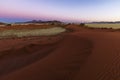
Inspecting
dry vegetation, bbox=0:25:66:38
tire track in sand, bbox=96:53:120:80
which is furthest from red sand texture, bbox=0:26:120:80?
dry vegetation, bbox=0:25:66:38

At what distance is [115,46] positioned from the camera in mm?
8523

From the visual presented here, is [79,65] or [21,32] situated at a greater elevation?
[79,65]

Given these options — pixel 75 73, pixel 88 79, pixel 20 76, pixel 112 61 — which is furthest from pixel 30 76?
pixel 112 61

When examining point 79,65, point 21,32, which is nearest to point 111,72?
point 79,65

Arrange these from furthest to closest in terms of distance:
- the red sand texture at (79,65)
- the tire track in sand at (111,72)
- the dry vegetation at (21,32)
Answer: the dry vegetation at (21,32) → the red sand texture at (79,65) → the tire track in sand at (111,72)

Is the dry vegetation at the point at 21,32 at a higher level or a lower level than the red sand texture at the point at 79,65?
lower

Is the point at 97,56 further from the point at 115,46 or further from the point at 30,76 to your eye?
Answer: the point at 30,76

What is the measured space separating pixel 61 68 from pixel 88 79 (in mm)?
1280

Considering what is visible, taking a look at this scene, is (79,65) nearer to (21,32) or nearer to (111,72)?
(111,72)

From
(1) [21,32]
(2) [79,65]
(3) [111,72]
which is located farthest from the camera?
(1) [21,32]

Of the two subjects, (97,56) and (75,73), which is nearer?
(75,73)

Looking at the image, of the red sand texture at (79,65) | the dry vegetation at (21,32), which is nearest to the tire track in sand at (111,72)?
the red sand texture at (79,65)

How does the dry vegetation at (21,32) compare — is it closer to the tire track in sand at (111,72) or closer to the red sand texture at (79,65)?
the red sand texture at (79,65)

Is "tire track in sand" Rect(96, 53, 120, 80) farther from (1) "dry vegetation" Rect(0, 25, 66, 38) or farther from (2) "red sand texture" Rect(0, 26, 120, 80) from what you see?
(1) "dry vegetation" Rect(0, 25, 66, 38)
